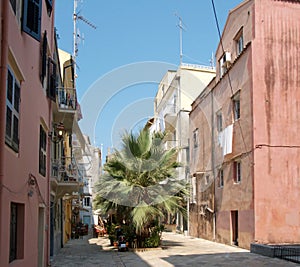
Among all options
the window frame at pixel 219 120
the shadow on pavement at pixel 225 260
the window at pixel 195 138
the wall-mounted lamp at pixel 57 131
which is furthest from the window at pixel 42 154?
the window at pixel 195 138

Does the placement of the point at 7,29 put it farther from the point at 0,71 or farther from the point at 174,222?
the point at 174,222

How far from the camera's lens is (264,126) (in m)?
18.1

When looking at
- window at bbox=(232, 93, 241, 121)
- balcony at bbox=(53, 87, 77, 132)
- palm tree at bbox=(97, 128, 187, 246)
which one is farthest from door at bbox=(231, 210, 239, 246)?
balcony at bbox=(53, 87, 77, 132)

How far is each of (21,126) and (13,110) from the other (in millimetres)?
899

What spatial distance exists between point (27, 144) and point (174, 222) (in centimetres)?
2867

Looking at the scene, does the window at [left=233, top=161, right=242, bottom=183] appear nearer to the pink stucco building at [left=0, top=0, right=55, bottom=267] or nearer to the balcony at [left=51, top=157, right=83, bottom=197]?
the balcony at [left=51, top=157, right=83, bottom=197]

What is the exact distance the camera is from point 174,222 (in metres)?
36.6

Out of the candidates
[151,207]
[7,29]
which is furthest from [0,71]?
[151,207]

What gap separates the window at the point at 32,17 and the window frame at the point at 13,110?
119cm

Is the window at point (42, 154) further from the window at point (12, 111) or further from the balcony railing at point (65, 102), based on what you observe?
the window at point (12, 111)

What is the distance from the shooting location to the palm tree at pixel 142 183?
19.2m

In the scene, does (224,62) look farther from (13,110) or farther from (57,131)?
(13,110)

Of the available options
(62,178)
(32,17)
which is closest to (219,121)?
(62,178)

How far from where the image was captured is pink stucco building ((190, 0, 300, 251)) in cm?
1769
